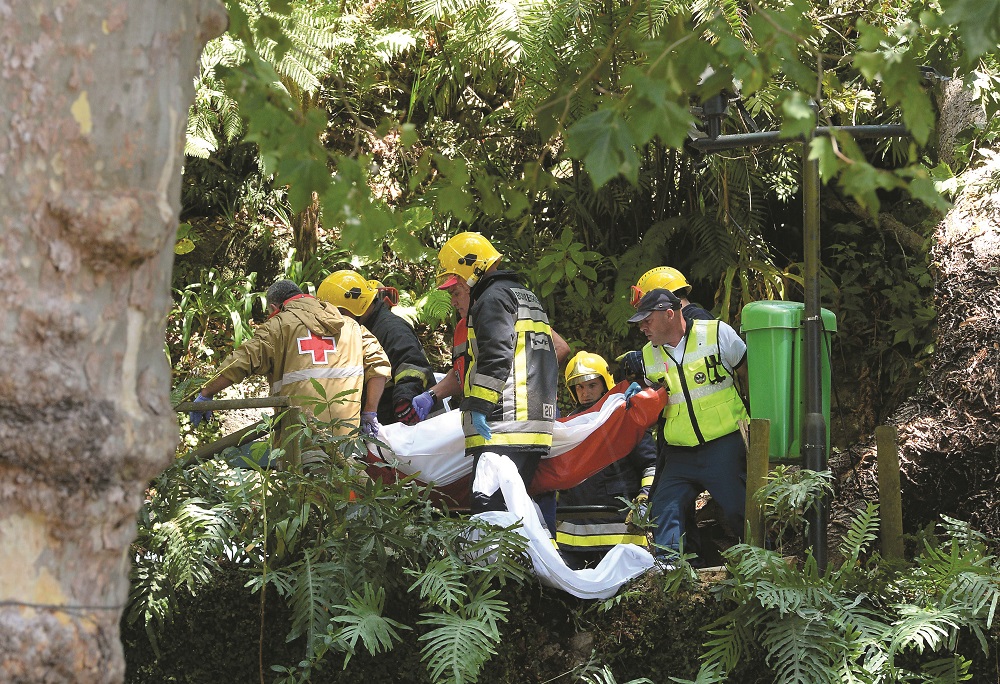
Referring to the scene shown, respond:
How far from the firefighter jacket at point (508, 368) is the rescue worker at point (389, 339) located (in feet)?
5.91

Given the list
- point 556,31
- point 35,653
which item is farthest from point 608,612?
point 556,31

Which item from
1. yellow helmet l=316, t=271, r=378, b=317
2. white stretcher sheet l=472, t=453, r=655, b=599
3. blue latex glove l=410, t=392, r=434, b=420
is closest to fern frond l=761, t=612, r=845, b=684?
white stretcher sheet l=472, t=453, r=655, b=599

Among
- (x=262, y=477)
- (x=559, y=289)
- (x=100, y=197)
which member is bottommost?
(x=262, y=477)

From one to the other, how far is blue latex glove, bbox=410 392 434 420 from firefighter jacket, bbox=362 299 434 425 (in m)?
0.60

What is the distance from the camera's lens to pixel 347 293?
27.5 feet

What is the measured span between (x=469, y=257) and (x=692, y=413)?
1570 millimetres

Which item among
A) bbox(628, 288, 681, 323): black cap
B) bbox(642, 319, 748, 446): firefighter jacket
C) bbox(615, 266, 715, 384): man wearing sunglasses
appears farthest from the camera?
bbox(615, 266, 715, 384): man wearing sunglasses

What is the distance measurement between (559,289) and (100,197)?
950cm

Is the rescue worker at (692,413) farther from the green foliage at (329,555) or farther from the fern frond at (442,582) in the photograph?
the fern frond at (442,582)

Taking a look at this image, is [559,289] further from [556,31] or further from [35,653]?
[35,653]

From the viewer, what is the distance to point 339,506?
540cm

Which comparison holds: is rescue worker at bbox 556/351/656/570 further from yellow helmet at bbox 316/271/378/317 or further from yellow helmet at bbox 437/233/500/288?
yellow helmet at bbox 316/271/378/317

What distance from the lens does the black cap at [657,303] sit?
654 cm

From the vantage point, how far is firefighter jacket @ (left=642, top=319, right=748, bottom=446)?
21.1ft
